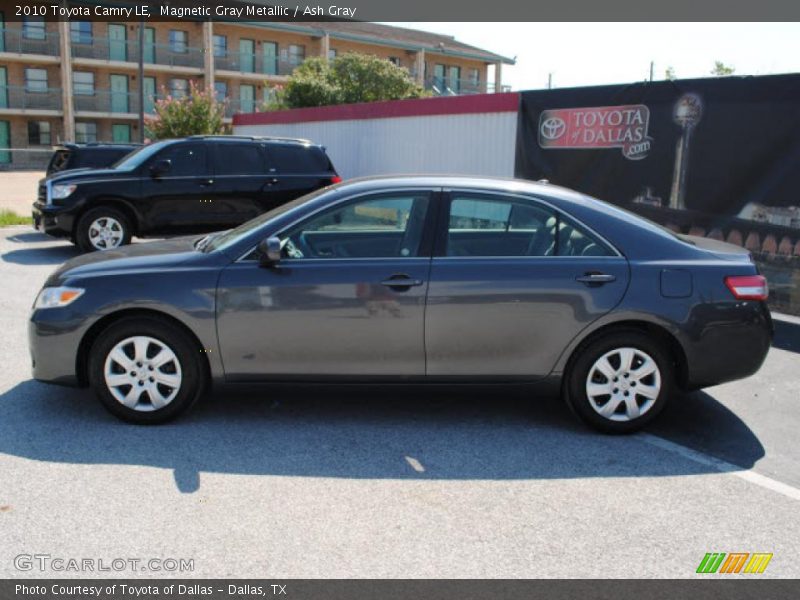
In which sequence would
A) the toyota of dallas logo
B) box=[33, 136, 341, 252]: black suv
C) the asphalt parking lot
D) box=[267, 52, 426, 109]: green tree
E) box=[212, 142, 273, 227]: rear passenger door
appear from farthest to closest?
box=[267, 52, 426, 109]: green tree → box=[212, 142, 273, 227]: rear passenger door → box=[33, 136, 341, 252]: black suv → the toyota of dallas logo → the asphalt parking lot

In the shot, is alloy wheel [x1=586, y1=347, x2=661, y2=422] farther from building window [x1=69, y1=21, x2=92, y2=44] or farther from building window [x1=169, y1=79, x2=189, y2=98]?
building window [x1=69, y1=21, x2=92, y2=44]

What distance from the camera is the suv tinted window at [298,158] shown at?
1276cm

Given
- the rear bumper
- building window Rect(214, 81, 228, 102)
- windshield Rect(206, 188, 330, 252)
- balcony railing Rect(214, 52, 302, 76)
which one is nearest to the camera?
the rear bumper

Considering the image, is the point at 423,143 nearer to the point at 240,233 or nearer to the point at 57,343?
the point at 240,233

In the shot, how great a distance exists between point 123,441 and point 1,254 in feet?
28.4

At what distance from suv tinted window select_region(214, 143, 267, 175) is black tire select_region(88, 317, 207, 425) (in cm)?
798

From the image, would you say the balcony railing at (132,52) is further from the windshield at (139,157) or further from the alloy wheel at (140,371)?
the alloy wheel at (140,371)

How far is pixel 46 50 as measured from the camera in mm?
44000

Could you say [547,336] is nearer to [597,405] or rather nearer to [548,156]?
[597,405]

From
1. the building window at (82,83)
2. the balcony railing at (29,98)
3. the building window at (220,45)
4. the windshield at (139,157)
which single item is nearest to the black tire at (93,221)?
the windshield at (139,157)

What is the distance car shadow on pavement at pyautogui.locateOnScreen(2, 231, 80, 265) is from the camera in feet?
37.2
